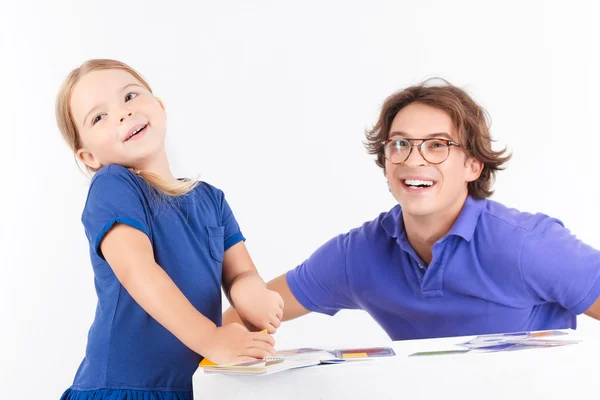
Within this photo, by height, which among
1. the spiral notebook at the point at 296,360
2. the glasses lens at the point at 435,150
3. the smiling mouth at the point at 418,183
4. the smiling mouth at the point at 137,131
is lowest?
the spiral notebook at the point at 296,360

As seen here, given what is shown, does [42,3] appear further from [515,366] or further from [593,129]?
[515,366]

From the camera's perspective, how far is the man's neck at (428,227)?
2.26 m

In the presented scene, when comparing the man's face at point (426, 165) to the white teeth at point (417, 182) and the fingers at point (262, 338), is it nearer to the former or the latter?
the white teeth at point (417, 182)

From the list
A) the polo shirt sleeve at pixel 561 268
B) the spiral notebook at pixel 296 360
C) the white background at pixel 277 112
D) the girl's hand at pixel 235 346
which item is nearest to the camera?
the spiral notebook at pixel 296 360

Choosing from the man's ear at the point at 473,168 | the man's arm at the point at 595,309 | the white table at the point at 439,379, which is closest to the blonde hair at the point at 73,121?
the white table at the point at 439,379

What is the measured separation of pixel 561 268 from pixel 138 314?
111 centimetres

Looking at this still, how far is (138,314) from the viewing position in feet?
5.54

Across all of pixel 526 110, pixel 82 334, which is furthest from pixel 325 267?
pixel 526 110

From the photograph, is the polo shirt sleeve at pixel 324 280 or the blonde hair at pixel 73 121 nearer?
the blonde hair at pixel 73 121

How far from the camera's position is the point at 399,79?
3459 millimetres

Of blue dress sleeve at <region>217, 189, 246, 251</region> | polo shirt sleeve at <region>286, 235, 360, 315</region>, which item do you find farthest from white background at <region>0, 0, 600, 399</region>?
blue dress sleeve at <region>217, 189, 246, 251</region>

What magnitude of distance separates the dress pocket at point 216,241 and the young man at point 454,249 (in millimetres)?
438

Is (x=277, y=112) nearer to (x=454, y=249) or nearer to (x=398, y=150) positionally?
(x=398, y=150)

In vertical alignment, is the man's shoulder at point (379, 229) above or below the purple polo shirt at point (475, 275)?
above
